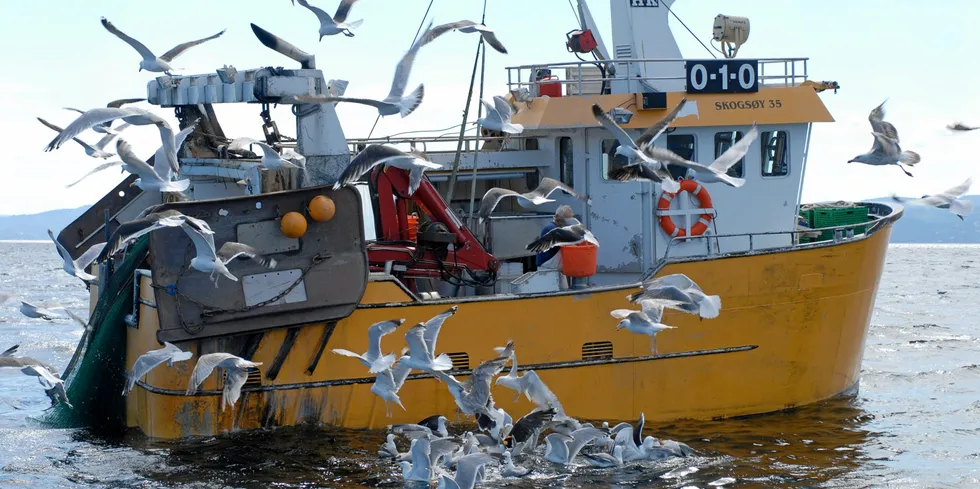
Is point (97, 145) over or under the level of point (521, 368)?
over

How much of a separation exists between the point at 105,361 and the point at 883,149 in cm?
780

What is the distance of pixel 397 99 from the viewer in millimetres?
11047

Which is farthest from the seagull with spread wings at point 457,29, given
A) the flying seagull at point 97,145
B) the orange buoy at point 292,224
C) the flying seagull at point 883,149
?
the flying seagull at point 883,149

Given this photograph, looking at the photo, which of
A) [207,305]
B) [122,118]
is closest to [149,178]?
[122,118]

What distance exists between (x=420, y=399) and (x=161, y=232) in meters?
2.88

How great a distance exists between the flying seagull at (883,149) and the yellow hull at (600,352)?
1312 millimetres

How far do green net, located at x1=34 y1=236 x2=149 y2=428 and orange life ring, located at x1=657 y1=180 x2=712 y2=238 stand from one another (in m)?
5.29

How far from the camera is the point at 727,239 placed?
1331cm

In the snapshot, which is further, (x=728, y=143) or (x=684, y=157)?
(x=728, y=143)

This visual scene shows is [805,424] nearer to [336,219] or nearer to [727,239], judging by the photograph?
[727,239]

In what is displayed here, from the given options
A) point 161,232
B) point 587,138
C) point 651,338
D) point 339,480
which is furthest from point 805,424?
point 161,232

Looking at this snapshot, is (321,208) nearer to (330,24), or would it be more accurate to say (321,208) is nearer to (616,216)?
(330,24)

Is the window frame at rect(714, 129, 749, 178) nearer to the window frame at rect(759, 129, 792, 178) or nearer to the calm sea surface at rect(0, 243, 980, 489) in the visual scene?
the window frame at rect(759, 129, 792, 178)

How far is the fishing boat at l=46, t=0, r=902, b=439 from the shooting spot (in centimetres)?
1075
